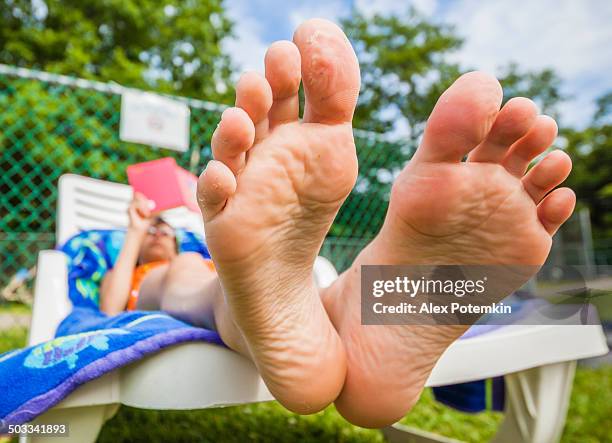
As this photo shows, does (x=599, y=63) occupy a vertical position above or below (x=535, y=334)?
above

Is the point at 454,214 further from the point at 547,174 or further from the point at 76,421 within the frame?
the point at 76,421

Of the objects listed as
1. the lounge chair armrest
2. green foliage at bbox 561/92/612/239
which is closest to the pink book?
the lounge chair armrest

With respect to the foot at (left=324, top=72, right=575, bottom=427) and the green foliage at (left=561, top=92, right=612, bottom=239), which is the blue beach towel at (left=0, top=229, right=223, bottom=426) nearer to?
the foot at (left=324, top=72, right=575, bottom=427)

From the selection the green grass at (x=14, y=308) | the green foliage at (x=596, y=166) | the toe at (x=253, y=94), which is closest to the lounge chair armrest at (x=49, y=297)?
the toe at (x=253, y=94)

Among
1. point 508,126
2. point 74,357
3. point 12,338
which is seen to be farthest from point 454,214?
point 12,338

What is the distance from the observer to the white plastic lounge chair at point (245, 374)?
66 centimetres

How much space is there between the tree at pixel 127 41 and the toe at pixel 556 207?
690 cm

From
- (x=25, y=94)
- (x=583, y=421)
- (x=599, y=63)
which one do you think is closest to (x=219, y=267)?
(x=583, y=421)

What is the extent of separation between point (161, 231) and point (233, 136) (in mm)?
831

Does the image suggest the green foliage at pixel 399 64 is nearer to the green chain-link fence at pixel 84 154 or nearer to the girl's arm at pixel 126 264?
the green chain-link fence at pixel 84 154

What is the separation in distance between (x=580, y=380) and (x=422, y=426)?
0.89 metres

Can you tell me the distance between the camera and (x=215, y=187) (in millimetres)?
517

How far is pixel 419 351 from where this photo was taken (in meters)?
0.64

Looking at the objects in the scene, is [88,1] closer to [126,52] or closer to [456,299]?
[126,52]
